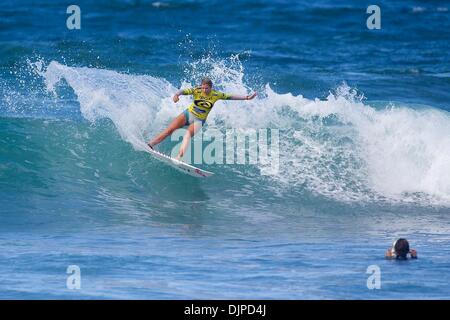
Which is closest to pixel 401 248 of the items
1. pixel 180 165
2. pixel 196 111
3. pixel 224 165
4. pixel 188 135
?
pixel 180 165

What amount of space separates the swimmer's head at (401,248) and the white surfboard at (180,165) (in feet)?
14.6

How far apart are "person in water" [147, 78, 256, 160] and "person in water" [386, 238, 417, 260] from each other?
4315 mm

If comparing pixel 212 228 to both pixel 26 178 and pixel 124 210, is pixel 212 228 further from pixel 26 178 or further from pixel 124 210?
pixel 26 178

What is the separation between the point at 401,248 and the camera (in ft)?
34.4

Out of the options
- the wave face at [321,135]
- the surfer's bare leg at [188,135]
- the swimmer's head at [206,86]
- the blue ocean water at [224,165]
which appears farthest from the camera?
the wave face at [321,135]

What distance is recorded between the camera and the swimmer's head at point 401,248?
1043cm

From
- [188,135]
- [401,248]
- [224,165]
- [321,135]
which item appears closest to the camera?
[401,248]

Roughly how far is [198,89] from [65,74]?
4.51 metres

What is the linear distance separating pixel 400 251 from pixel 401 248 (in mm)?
45

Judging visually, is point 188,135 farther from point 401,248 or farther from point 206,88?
point 401,248

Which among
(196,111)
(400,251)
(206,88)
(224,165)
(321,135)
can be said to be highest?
(206,88)

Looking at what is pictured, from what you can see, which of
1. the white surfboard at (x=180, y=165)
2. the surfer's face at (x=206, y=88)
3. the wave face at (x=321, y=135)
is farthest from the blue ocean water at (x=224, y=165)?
the surfer's face at (x=206, y=88)

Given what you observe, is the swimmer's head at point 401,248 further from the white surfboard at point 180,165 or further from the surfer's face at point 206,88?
the surfer's face at point 206,88
